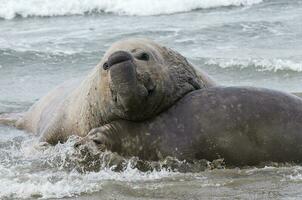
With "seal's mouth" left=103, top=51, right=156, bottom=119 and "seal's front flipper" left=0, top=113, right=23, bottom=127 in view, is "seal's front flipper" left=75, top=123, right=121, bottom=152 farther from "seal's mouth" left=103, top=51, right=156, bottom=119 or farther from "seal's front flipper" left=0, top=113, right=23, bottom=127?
"seal's front flipper" left=0, top=113, right=23, bottom=127

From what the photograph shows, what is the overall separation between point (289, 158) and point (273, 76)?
579cm

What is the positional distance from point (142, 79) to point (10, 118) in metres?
3.89

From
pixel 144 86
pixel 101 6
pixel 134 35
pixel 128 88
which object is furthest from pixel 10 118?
pixel 101 6

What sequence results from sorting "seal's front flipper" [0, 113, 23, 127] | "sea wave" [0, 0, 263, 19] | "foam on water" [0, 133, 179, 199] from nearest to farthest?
"foam on water" [0, 133, 179, 199] → "seal's front flipper" [0, 113, 23, 127] → "sea wave" [0, 0, 263, 19]

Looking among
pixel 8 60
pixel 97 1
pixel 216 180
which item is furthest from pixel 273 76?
pixel 97 1

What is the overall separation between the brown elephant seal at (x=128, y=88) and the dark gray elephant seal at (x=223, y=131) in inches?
6.0

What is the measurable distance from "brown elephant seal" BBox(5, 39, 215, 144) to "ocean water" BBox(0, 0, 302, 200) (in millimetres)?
328

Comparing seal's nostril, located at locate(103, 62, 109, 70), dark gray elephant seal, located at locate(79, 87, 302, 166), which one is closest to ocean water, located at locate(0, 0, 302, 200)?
dark gray elephant seal, located at locate(79, 87, 302, 166)

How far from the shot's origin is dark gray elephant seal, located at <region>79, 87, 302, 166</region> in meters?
5.83

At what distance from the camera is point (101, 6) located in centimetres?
2353

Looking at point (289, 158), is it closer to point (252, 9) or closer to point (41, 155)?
point (41, 155)

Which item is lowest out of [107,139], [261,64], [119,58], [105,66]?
[261,64]

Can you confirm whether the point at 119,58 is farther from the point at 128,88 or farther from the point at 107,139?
the point at 107,139

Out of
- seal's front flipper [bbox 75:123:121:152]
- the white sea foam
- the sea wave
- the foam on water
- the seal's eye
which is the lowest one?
the sea wave
